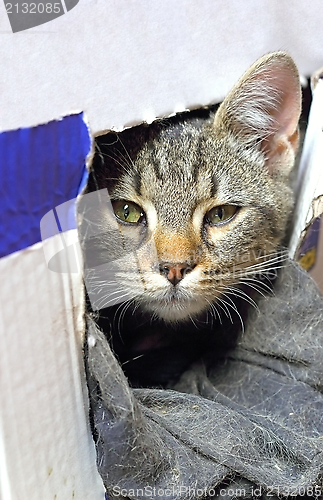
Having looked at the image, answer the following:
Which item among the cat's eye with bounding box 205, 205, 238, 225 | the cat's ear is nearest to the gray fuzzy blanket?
the cat's eye with bounding box 205, 205, 238, 225

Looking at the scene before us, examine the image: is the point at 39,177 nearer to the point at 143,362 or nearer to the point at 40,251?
the point at 40,251

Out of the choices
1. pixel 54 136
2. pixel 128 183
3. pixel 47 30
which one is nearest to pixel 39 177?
pixel 54 136

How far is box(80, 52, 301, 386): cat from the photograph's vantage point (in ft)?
3.02

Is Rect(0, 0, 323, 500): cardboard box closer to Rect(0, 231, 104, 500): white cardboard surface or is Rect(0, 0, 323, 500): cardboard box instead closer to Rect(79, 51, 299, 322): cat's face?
Rect(0, 231, 104, 500): white cardboard surface

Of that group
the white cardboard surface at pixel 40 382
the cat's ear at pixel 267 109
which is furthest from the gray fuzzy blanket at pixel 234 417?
the cat's ear at pixel 267 109

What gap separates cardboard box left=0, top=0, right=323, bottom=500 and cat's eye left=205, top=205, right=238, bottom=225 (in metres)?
0.22

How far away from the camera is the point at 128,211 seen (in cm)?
99

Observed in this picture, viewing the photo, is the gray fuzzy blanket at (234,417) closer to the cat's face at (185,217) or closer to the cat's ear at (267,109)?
the cat's face at (185,217)

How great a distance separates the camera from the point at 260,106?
1.04 metres

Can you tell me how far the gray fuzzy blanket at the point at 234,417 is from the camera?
669 mm

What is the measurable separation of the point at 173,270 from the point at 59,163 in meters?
0.35

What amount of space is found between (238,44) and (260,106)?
15 cm

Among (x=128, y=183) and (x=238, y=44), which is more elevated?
(x=238, y=44)

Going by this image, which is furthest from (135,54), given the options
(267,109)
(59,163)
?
(267,109)
